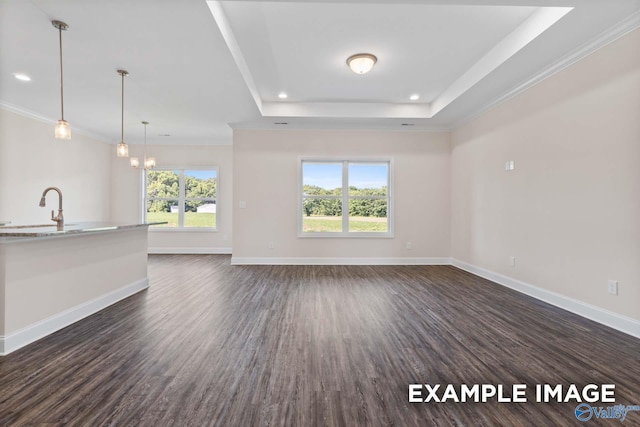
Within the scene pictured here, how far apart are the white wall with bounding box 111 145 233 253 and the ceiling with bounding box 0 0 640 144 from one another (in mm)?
2004

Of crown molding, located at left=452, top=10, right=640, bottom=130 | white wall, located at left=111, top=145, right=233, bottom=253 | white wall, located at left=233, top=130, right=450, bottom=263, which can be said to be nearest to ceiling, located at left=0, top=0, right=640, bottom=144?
crown molding, located at left=452, top=10, right=640, bottom=130

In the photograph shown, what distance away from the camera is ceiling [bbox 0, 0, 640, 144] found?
2466 millimetres

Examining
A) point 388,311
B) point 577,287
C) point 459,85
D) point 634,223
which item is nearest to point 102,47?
point 388,311

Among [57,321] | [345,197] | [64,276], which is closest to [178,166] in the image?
[345,197]

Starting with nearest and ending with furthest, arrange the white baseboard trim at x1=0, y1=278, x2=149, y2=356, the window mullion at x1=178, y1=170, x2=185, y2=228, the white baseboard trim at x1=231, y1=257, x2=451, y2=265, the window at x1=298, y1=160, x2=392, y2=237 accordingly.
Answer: the white baseboard trim at x1=0, y1=278, x2=149, y2=356 → the white baseboard trim at x1=231, y1=257, x2=451, y2=265 → the window at x1=298, y1=160, x2=392, y2=237 → the window mullion at x1=178, y1=170, x2=185, y2=228

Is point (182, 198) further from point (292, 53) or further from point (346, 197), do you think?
point (292, 53)

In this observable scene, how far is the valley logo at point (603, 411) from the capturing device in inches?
58.8

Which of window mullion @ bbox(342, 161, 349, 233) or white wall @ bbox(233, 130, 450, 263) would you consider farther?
window mullion @ bbox(342, 161, 349, 233)

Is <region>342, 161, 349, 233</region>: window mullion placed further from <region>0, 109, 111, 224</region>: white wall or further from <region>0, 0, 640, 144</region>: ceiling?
<region>0, 109, 111, 224</region>: white wall


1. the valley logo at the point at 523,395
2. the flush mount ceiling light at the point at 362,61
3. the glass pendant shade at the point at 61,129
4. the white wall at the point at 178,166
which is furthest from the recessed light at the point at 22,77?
the valley logo at the point at 523,395

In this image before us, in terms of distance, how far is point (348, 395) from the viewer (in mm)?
1660

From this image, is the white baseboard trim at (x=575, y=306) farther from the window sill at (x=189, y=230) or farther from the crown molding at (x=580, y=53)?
the window sill at (x=189, y=230)

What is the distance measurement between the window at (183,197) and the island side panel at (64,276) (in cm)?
356

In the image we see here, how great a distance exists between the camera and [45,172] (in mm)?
5227
